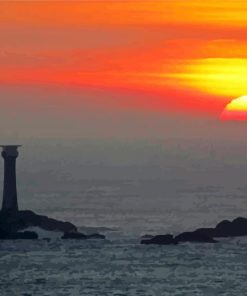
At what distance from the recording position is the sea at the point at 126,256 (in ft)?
230

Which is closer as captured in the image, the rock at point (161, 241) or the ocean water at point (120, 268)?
the ocean water at point (120, 268)

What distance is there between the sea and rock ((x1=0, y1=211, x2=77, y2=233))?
5.77 ft

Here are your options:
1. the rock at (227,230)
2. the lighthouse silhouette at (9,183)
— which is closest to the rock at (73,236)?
the rock at (227,230)

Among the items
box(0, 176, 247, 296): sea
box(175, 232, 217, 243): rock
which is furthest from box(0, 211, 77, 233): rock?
box(175, 232, 217, 243): rock

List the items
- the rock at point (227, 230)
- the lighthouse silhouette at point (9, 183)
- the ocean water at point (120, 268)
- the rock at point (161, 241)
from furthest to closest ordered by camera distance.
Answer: the lighthouse silhouette at point (9, 183) < the rock at point (227, 230) < the rock at point (161, 241) < the ocean water at point (120, 268)

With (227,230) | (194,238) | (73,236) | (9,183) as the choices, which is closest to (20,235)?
(73,236)

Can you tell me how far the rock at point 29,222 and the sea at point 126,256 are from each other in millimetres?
1758

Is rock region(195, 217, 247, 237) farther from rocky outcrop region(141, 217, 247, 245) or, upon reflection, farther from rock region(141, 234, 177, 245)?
rock region(141, 234, 177, 245)

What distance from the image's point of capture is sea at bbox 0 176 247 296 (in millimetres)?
70000

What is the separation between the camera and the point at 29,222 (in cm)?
10162

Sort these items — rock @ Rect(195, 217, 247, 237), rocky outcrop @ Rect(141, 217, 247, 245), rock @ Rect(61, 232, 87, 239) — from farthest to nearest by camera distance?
1. rock @ Rect(195, 217, 247, 237)
2. rock @ Rect(61, 232, 87, 239)
3. rocky outcrop @ Rect(141, 217, 247, 245)

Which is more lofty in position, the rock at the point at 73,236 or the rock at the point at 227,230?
the rock at the point at 227,230

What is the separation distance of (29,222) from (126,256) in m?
17.9

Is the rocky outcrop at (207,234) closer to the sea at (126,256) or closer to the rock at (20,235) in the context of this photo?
the sea at (126,256)
